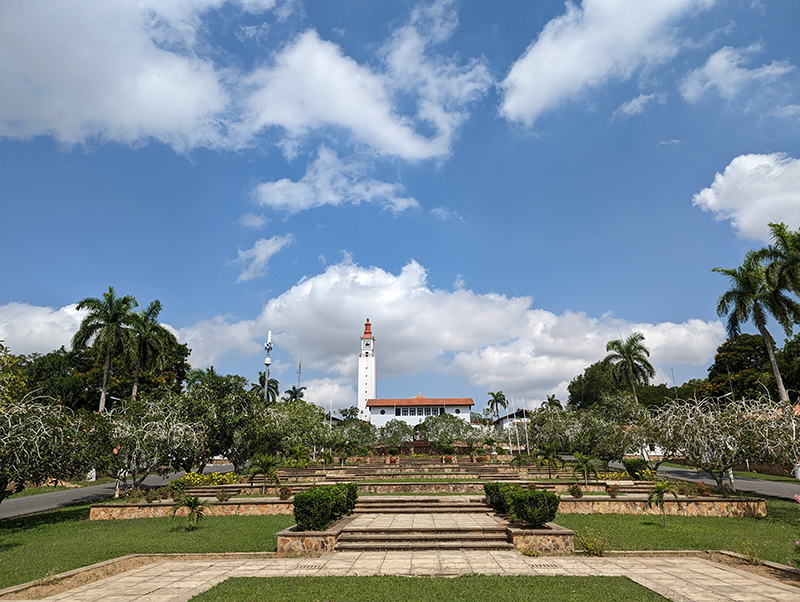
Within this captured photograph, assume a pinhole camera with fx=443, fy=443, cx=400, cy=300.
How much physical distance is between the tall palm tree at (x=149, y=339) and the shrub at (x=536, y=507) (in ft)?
92.4

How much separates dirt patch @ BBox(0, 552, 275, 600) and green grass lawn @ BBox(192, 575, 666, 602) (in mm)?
2451

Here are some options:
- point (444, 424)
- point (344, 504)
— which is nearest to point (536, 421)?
point (444, 424)

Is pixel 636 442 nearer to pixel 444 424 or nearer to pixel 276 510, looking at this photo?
pixel 276 510

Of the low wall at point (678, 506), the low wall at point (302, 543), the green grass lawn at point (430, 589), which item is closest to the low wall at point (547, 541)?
the green grass lawn at point (430, 589)

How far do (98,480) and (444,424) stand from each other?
3354 centimetres

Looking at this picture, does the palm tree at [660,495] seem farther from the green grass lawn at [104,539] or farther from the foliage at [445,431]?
the foliage at [445,431]

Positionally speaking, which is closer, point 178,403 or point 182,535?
point 182,535

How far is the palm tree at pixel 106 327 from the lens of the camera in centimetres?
2912

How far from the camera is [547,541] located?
33.3ft

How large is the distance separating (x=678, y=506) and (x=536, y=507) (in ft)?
Result: 27.0

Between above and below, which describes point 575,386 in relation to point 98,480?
above

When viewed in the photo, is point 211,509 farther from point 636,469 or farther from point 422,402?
point 422,402

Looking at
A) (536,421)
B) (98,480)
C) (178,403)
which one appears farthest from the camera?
(536,421)

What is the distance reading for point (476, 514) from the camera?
559 inches
